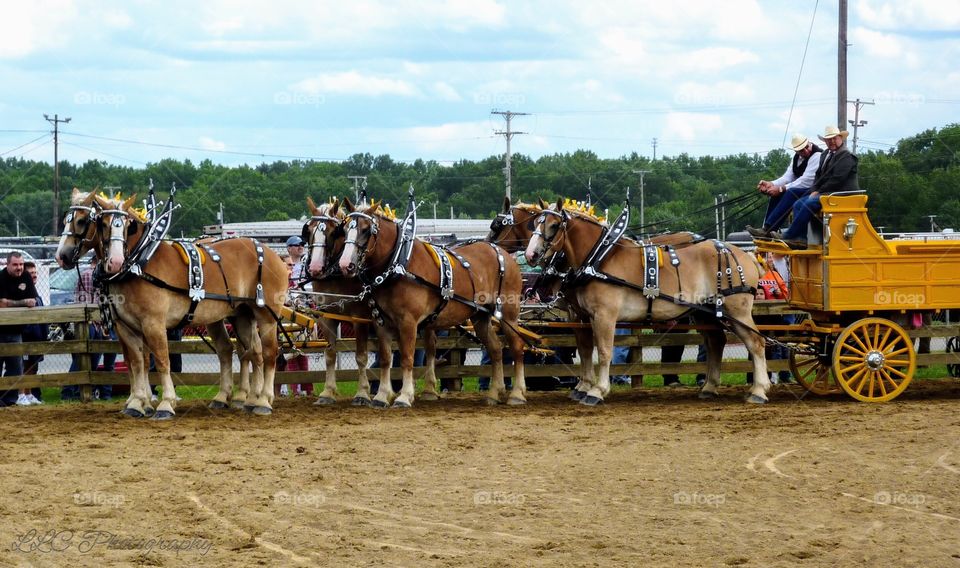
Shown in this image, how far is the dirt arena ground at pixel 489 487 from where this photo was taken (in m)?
7.55

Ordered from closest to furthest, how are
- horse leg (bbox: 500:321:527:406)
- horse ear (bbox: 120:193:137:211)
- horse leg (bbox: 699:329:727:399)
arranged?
1. horse ear (bbox: 120:193:137:211)
2. horse leg (bbox: 500:321:527:406)
3. horse leg (bbox: 699:329:727:399)

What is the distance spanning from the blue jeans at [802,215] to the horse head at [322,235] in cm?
535

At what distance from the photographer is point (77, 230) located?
12.4 meters

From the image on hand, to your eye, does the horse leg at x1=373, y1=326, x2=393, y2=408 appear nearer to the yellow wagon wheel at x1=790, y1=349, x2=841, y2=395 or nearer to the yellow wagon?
the yellow wagon

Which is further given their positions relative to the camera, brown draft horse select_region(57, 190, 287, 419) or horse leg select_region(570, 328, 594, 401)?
horse leg select_region(570, 328, 594, 401)

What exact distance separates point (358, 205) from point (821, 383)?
20.5 feet

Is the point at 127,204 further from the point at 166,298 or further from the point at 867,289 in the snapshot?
the point at 867,289

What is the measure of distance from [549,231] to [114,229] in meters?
4.98

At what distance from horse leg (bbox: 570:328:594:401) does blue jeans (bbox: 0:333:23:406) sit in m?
6.93

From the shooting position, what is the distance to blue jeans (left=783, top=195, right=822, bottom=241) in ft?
46.0

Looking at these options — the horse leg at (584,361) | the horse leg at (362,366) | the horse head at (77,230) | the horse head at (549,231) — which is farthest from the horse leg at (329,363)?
the horse head at (77,230)

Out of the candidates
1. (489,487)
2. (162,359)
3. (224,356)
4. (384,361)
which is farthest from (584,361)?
(489,487)

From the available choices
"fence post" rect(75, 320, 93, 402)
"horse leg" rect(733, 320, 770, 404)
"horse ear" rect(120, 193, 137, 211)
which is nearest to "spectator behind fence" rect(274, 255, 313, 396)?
"fence post" rect(75, 320, 93, 402)

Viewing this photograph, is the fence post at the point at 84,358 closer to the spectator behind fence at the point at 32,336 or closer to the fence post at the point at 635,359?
the spectator behind fence at the point at 32,336
